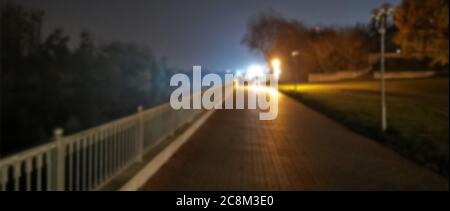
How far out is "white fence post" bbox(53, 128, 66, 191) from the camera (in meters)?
6.11

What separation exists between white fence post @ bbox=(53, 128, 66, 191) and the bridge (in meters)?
0.01

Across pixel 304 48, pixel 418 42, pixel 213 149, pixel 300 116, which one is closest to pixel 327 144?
pixel 213 149

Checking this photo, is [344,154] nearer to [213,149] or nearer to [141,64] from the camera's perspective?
[213,149]

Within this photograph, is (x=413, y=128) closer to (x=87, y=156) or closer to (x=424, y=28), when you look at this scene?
(x=424, y=28)

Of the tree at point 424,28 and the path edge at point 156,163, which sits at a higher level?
the tree at point 424,28

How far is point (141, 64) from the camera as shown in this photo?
231 ft

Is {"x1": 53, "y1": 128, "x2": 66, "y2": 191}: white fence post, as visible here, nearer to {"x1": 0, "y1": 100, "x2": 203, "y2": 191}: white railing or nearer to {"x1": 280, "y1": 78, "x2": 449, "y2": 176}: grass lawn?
{"x1": 0, "y1": 100, "x2": 203, "y2": 191}: white railing

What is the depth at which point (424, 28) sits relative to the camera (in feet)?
95.5

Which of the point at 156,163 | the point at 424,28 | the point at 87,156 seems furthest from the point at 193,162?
the point at 424,28

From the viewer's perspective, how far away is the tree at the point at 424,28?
27531mm

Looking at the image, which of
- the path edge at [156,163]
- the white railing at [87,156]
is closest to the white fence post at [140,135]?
the white railing at [87,156]

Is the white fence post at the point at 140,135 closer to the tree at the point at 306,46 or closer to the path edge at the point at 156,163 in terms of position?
the path edge at the point at 156,163

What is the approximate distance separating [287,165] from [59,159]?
5733 mm

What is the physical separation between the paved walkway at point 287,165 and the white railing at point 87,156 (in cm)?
63
